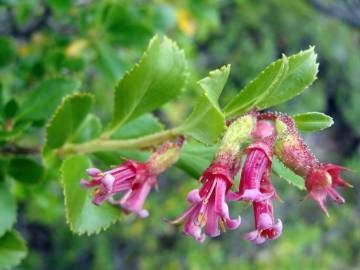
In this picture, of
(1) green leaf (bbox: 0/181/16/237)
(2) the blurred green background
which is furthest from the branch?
(1) green leaf (bbox: 0/181/16/237)

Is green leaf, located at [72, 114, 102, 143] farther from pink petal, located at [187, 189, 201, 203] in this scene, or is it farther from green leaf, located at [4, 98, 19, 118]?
pink petal, located at [187, 189, 201, 203]

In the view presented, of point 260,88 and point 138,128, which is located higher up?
point 260,88

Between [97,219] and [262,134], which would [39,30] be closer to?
[97,219]

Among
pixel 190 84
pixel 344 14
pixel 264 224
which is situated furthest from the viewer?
pixel 344 14

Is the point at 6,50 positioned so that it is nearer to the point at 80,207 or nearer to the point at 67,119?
the point at 67,119

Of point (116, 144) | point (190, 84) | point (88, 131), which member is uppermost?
point (116, 144)

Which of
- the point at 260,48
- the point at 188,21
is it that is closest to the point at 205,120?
the point at 188,21

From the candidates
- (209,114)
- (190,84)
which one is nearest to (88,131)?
(209,114)

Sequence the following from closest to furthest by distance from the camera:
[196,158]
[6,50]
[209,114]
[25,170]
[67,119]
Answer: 1. [209,114]
2. [196,158]
3. [67,119]
4. [25,170]
5. [6,50]
